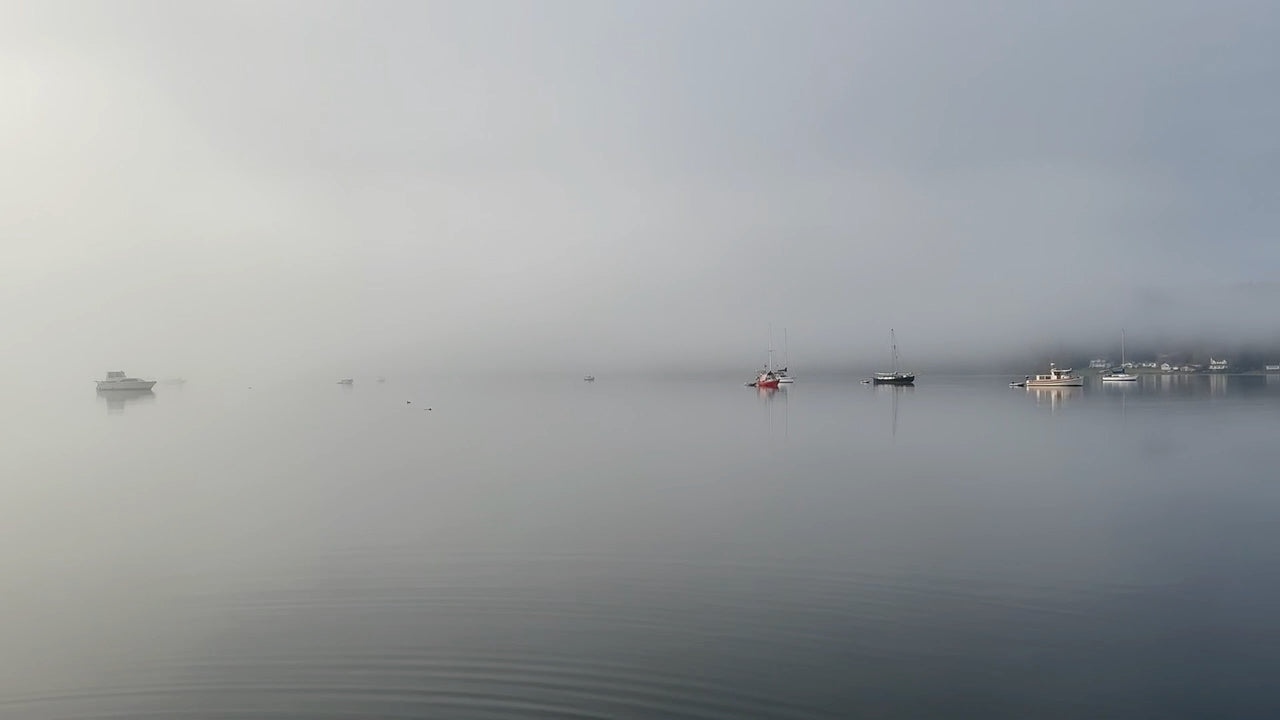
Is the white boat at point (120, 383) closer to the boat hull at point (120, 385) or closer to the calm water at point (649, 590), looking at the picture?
the boat hull at point (120, 385)

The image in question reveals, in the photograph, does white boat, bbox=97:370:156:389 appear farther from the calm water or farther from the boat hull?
the calm water

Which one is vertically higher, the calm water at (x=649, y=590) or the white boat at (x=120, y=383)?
the white boat at (x=120, y=383)

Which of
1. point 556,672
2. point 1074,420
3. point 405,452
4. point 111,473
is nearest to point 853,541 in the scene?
point 556,672

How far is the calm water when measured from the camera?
9.86m

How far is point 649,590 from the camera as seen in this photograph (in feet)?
47.7

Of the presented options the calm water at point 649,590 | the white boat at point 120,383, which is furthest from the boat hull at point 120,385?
the calm water at point 649,590

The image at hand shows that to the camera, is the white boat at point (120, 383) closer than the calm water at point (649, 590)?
No

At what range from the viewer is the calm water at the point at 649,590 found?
986 cm

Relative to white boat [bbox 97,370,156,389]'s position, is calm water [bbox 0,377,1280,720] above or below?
below

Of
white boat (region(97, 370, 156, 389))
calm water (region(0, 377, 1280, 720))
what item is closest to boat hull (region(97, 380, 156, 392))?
white boat (region(97, 370, 156, 389))

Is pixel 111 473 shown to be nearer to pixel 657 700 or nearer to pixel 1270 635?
pixel 657 700

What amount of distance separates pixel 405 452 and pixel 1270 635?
125 feet

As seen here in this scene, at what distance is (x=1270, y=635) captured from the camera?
11.6m

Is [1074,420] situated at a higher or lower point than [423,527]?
higher
